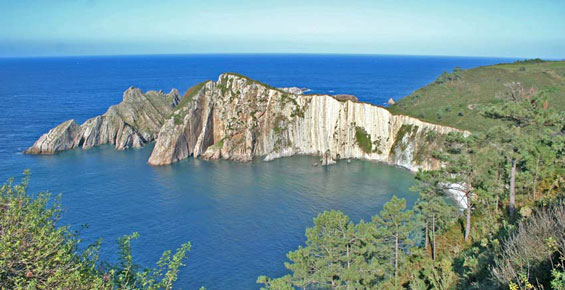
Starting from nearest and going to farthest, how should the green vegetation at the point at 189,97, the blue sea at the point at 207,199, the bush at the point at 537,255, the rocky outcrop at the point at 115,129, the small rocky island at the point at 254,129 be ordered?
the bush at the point at 537,255 → the blue sea at the point at 207,199 → the small rocky island at the point at 254,129 → the rocky outcrop at the point at 115,129 → the green vegetation at the point at 189,97

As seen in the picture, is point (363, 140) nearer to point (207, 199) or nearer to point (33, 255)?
point (207, 199)

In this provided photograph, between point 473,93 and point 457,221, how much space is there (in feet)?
230

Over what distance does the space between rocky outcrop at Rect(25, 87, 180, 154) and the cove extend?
4453 millimetres

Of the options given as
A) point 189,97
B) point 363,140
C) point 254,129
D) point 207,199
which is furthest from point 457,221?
point 189,97

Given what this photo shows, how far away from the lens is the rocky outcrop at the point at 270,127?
→ 8088 centimetres

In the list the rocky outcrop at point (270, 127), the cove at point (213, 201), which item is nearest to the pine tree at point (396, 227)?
the cove at point (213, 201)

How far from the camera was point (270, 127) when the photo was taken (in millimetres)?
86688

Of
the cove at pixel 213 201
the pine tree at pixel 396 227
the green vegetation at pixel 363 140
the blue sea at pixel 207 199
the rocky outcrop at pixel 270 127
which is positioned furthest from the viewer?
the green vegetation at pixel 363 140

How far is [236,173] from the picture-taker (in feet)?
243

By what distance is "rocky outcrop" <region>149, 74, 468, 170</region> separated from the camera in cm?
8088

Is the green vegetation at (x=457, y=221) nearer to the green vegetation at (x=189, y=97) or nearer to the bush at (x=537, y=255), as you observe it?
the bush at (x=537, y=255)

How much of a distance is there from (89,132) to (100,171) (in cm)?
2276

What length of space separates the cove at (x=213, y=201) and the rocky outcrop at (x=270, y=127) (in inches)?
142

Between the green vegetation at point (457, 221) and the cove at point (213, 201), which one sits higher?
the green vegetation at point (457, 221)
